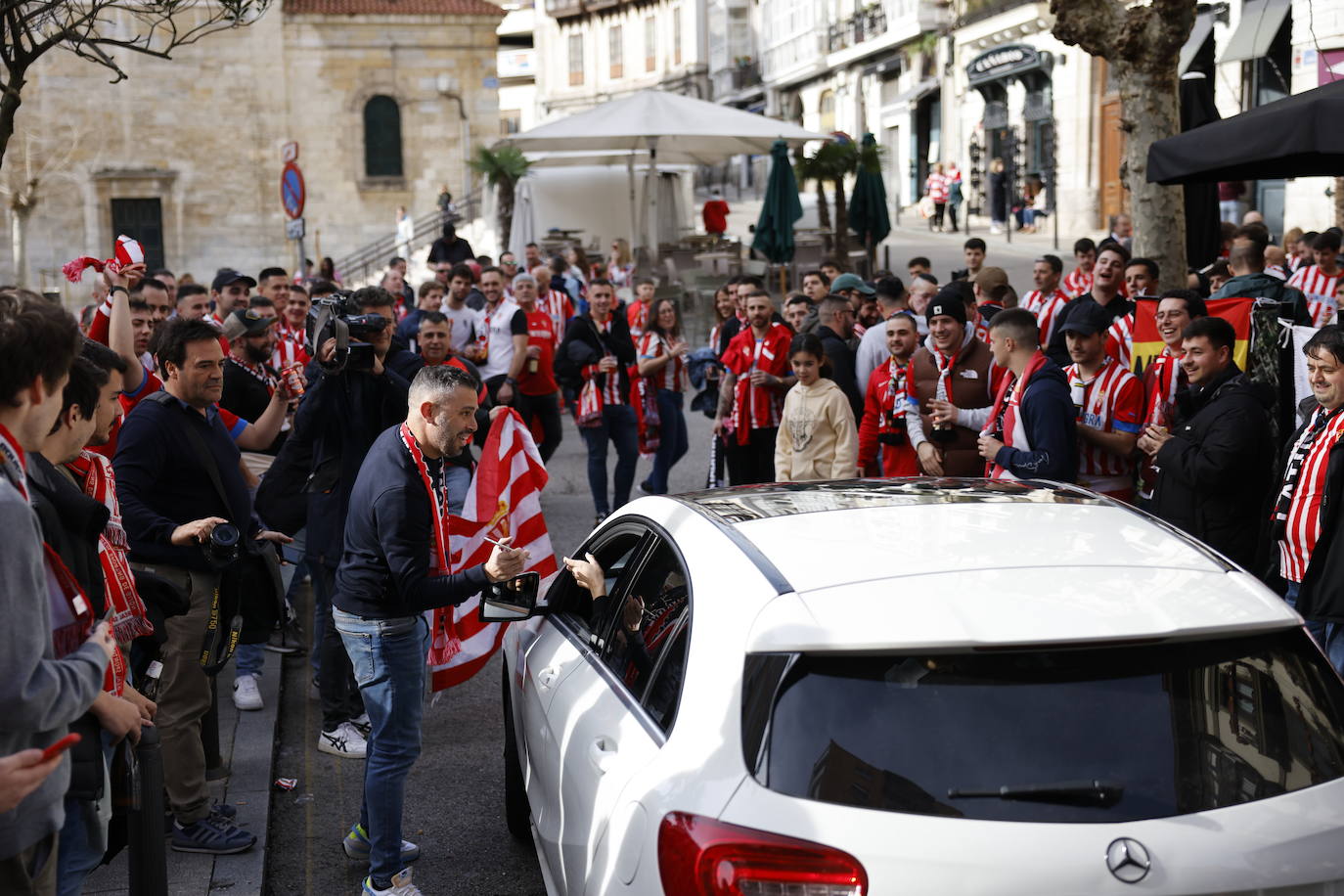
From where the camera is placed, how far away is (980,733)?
2.69m

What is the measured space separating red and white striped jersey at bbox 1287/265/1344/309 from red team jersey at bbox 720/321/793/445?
407cm

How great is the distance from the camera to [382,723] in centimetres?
452

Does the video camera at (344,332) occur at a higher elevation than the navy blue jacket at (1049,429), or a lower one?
higher

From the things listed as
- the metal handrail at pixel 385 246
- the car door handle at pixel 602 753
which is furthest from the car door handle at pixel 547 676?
the metal handrail at pixel 385 246

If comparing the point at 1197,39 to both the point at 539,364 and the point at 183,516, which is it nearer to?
the point at 539,364

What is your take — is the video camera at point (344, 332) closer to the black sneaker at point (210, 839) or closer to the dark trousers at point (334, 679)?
the dark trousers at point (334, 679)

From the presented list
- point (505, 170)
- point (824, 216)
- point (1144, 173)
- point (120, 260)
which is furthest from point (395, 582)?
point (505, 170)

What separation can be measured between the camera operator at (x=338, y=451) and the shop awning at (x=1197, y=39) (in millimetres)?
21099

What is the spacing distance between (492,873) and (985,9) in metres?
34.5

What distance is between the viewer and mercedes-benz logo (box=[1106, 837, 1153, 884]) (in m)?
2.52

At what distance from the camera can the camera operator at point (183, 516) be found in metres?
4.98

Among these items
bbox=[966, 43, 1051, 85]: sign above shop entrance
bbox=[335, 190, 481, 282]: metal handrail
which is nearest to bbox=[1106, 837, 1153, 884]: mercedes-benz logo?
bbox=[966, 43, 1051, 85]: sign above shop entrance

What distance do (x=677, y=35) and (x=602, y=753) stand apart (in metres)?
65.3

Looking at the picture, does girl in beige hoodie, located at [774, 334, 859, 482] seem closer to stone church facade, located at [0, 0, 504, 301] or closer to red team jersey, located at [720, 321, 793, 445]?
red team jersey, located at [720, 321, 793, 445]
